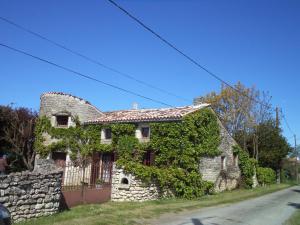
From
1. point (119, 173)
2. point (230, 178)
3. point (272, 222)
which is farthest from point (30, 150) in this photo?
point (272, 222)

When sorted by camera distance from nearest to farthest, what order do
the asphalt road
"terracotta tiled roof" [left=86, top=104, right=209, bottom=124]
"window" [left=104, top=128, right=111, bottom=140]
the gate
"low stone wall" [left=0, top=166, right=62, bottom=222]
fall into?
"low stone wall" [left=0, top=166, right=62, bottom=222] < the asphalt road < the gate < "terracotta tiled roof" [left=86, top=104, right=209, bottom=124] < "window" [left=104, top=128, right=111, bottom=140]

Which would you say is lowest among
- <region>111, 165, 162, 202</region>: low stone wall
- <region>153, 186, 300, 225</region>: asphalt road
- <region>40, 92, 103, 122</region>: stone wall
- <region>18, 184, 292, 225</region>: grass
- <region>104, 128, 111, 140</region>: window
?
<region>153, 186, 300, 225</region>: asphalt road

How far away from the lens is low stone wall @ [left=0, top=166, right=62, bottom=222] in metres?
10.5

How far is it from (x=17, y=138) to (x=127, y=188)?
→ 1240 cm

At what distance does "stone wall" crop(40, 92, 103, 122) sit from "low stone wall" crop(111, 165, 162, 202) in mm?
9154

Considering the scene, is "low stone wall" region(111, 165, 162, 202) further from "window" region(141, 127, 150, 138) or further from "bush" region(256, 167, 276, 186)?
"bush" region(256, 167, 276, 186)

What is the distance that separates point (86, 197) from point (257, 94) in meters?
35.0

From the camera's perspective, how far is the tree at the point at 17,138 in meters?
25.8

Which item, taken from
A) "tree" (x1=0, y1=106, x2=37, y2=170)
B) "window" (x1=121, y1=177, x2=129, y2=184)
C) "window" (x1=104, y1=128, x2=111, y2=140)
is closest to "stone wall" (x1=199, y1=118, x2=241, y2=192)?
"window" (x1=104, y1=128, x2=111, y2=140)

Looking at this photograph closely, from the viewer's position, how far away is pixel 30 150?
2673 cm

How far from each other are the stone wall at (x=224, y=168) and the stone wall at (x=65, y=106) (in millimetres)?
8661

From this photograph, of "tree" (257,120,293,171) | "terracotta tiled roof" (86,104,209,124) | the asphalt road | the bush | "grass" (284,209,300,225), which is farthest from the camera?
"tree" (257,120,293,171)

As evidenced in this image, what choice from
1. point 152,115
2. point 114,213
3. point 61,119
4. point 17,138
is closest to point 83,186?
point 114,213

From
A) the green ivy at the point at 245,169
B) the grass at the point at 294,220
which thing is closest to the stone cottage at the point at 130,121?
the green ivy at the point at 245,169
